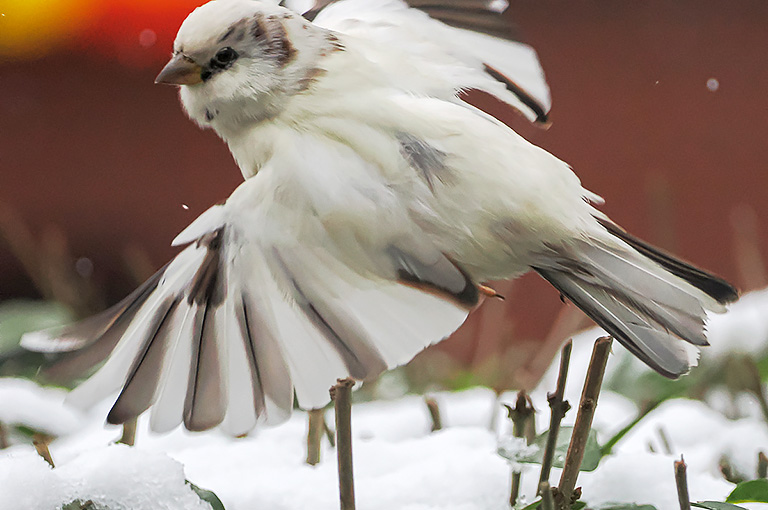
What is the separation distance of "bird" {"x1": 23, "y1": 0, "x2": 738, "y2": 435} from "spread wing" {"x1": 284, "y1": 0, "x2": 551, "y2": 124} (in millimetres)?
96

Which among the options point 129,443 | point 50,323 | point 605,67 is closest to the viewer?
point 129,443

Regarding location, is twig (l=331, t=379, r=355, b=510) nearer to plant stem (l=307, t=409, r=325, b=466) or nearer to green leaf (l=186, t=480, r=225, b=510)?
green leaf (l=186, t=480, r=225, b=510)

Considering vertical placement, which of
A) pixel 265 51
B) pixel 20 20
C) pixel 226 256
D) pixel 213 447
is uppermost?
pixel 265 51

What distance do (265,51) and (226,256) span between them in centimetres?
15

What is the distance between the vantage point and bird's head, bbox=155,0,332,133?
56 centimetres

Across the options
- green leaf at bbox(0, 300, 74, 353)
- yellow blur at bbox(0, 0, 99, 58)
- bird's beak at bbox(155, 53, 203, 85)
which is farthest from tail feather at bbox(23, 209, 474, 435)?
yellow blur at bbox(0, 0, 99, 58)

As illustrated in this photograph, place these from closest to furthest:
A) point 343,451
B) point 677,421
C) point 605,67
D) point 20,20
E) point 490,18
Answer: point 343,451 < point 490,18 < point 677,421 < point 20,20 < point 605,67

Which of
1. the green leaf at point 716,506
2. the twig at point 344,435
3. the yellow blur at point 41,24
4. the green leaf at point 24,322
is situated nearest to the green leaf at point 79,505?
the twig at point 344,435

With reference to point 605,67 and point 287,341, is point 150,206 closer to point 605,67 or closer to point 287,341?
point 605,67

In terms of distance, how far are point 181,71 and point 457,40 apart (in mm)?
260

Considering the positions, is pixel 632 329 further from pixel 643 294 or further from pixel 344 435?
pixel 344 435

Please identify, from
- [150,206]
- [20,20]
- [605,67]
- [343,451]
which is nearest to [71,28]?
[20,20]

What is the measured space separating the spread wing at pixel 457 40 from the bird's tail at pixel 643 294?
6.6 inches

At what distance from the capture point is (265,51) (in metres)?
0.59
